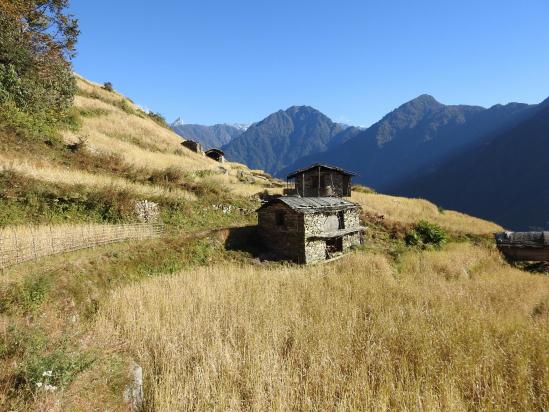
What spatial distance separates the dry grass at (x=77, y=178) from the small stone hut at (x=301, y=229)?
731 cm

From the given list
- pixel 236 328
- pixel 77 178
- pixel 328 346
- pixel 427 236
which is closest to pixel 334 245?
pixel 427 236

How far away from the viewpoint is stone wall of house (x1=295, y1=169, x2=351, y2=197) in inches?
1590

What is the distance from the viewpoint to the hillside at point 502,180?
12444cm

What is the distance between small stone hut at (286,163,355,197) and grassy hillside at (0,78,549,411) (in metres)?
20.7

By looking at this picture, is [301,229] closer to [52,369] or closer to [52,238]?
[52,238]

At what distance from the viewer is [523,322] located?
8.91 m

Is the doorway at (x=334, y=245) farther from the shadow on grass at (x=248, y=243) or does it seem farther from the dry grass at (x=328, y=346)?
the dry grass at (x=328, y=346)

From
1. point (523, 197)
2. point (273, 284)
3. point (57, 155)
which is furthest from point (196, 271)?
point (523, 197)

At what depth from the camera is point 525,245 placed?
24.4 metres

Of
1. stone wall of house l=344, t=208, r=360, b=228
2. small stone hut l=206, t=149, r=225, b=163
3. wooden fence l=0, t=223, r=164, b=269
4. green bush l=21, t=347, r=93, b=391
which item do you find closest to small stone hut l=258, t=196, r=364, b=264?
stone wall of house l=344, t=208, r=360, b=228

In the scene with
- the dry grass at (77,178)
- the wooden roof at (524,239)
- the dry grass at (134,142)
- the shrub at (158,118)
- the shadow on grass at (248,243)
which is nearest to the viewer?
the dry grass at (77,178)

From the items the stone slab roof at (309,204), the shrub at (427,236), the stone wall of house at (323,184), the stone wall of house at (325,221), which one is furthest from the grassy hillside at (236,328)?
the stone wall of house at (323,184)

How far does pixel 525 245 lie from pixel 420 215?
1422 cm

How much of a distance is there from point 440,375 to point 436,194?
7074 inches
